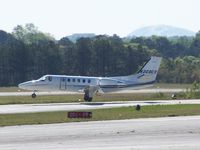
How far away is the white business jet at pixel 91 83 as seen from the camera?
65.6 meters

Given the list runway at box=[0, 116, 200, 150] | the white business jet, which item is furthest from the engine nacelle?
runway at box=[0, 116, 200, 150]

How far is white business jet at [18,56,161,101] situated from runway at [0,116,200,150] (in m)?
29.6

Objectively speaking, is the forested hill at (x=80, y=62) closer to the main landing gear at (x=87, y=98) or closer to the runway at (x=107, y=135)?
the main landing gear at (x=87, y=98)

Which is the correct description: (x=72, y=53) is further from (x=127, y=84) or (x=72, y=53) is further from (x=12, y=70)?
(x=127, y=84)

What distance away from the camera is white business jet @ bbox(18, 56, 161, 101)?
65.6m

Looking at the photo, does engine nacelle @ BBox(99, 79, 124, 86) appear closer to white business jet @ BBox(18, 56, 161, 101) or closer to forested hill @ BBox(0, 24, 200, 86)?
white business jet @ BBox(18, 56, 161, 101)

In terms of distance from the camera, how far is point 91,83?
66.9 meters

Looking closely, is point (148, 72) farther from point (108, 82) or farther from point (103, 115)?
point (103, 115)

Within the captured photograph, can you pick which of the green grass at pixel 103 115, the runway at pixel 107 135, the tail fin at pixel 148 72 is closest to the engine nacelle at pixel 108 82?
the tail fin at pixel 148 72

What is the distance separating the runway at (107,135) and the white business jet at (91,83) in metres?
29.6

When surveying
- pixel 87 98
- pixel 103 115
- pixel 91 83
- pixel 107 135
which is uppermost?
pixel 91 83

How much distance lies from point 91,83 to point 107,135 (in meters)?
38.7

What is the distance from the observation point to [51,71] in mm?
134625

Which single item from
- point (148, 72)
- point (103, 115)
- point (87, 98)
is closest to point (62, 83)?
point (87, 98)
